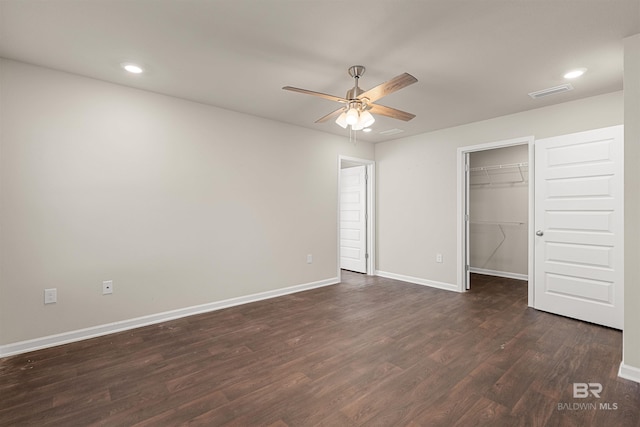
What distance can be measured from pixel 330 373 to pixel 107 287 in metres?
2.39

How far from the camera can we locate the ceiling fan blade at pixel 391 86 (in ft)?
6.70

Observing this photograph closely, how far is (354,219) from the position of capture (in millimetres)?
5879

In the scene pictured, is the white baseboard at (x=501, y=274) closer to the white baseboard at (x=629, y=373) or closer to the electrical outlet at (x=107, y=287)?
the white baseboard at (x=629, y=373)

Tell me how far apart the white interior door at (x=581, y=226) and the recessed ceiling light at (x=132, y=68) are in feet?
14.6

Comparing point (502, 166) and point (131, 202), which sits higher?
point (502, 166)

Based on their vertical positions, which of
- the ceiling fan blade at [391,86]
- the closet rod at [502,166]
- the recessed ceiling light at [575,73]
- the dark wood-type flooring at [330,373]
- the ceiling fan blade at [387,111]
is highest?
the recessed ceiling light at [575,73]

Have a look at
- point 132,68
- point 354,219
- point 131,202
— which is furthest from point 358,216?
point 132,68

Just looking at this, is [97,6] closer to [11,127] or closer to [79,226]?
[11,127]

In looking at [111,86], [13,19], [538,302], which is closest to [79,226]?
[111,86]

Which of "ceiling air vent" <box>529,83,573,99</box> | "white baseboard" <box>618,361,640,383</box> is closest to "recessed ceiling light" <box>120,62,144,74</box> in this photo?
"ceiling air vent" <box>529,83,573,99</box>

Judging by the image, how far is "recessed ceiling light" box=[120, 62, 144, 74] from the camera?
104 inches

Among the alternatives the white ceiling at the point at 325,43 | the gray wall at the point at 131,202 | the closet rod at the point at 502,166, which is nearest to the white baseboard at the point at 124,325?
the gray wall at the point at 131,202

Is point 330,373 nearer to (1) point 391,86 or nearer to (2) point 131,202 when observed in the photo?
(1) point 391,86

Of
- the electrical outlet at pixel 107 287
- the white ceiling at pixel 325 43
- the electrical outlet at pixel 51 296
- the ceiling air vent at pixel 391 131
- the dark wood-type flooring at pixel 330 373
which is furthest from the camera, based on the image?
the ceiling air vent at pixel 391 131
